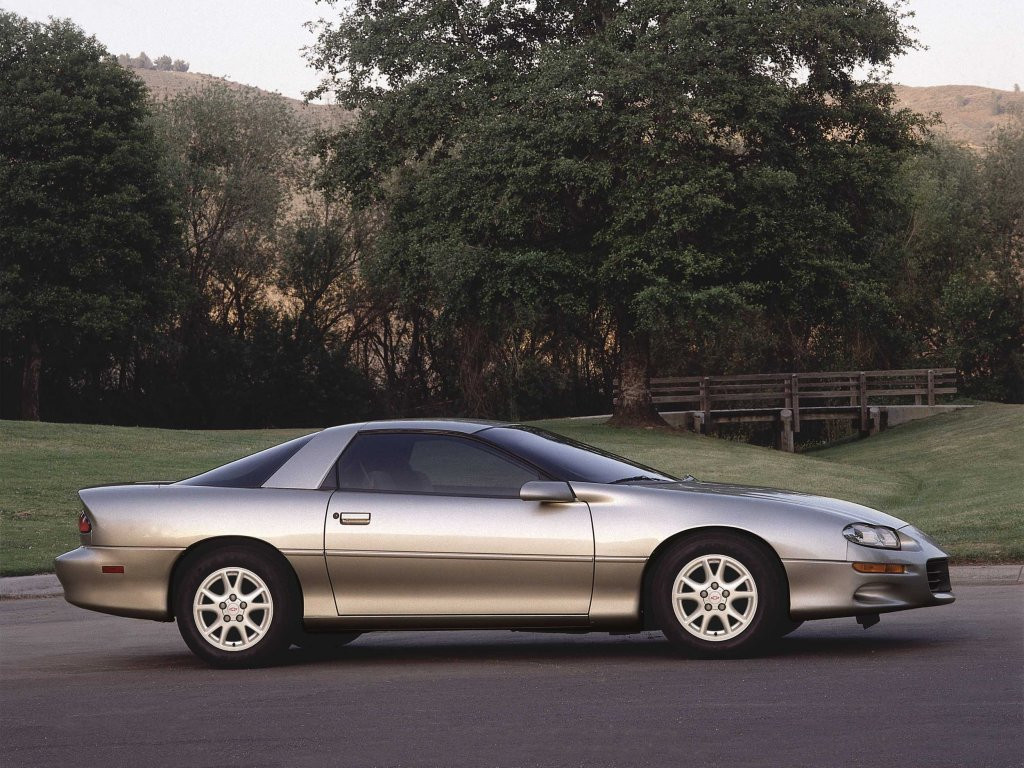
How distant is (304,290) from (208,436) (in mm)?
25200

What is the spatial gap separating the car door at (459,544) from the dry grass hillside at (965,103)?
14518cm

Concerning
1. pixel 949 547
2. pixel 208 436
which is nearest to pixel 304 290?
pixel 208 436

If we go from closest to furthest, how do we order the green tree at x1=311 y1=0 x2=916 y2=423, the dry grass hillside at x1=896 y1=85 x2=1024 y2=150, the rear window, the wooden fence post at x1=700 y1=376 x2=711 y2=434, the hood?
the hood → the rear window → the green tree at x1=311 y1=0 x2=916 y2=423 → the wooden fence post at x1=700 y1=376 x2=711 y2=434 → the dry grass hillside at x1=896 y1=85 x2=1024 y2=150

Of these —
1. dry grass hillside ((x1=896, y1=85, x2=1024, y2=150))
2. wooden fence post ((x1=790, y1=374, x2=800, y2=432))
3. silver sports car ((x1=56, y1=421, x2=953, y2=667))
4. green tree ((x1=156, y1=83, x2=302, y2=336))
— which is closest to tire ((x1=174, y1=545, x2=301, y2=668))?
silver sports car ((x1=56, y1=421, x2=953, y2=667))

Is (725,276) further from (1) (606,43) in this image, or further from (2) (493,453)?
(2) (493,453)

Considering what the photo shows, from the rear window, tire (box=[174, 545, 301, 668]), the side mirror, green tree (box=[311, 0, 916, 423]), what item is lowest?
tire (box=[174, 545, 301, 668])

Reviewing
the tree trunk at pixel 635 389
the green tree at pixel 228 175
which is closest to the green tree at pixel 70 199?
the green tree at pixel 228 175

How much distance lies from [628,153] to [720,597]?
3014 cm

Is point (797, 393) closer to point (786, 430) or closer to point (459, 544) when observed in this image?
point (786, 430)

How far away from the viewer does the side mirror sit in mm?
7789

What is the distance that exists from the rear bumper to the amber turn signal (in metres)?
3.91

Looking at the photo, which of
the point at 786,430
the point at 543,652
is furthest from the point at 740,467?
the point at 543,652

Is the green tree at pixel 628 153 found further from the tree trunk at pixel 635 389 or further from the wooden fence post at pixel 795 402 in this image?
the wooden fence post at pixel 795 402

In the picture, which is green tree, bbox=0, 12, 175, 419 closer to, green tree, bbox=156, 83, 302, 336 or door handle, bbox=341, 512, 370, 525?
green tree, bbox=156, 83, 302, 336
